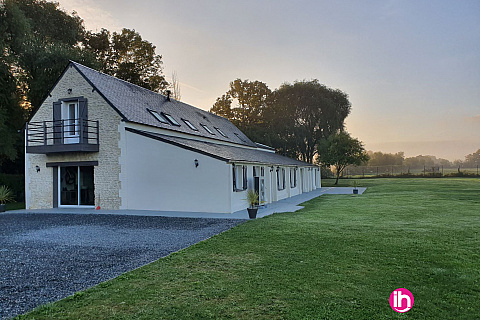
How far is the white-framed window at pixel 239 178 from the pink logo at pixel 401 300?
10.2m

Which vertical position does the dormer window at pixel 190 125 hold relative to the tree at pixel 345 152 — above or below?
above

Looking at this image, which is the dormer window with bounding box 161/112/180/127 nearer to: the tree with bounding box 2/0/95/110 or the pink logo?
the tree with bounding box 2/0/95/110

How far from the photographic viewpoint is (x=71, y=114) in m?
17.2

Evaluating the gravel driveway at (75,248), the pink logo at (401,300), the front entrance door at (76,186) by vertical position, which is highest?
the front entrance door at (76,186)

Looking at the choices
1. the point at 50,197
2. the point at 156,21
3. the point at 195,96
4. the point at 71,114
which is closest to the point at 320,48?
the point at 156,21

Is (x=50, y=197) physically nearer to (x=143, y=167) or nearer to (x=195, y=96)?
(x=143, y=167)

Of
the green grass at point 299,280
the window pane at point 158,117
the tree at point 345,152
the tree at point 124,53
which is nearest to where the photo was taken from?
the green grass at point 299,280

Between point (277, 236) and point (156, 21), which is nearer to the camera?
point (277, 236)

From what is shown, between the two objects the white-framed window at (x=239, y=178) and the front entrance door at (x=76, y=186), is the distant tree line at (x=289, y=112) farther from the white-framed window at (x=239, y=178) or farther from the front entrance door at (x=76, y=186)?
the front entrance door at (x=76, y=186)

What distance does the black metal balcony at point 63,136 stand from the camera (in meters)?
15.8

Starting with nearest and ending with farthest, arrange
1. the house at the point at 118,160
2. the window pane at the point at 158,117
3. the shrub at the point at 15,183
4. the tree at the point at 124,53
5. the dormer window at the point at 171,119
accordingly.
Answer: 1. the house at the point at 118,160
2. the window pane at the point at 158,117
3. the dormer window at the point at 171,119
4. the shrub at the point at 15,183
5. the tree at the point at 124,53

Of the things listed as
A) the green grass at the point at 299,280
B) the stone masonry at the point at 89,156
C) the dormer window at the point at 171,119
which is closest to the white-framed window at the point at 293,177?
the dormer window at the point at 171,119

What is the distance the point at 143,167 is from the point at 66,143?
437cm

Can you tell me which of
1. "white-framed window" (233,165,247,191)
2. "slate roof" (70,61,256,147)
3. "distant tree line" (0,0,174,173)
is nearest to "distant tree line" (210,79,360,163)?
"slate roof" (70,61,256,147)
